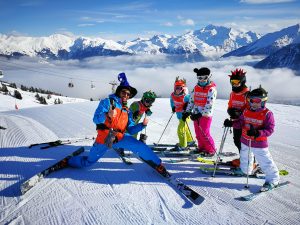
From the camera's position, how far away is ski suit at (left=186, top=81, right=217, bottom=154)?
714 cm

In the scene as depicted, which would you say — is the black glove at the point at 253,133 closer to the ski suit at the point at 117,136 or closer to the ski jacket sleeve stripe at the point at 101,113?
the ski suit at the point at 117,136

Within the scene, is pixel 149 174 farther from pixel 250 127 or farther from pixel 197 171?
pixel 250 127

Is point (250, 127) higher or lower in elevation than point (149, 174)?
higher

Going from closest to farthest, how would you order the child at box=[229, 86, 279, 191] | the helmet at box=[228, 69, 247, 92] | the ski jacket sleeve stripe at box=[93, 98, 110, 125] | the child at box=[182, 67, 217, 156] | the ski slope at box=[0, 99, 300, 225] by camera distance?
1. the ski slope at box=[0, 99, 300, 225]
2. the child at box=[229, 86, 279, 191]
3. the ski jacket sleeve stripe at box=[93, 98, 110, 125]
4. the helmet at box=[228, 69, 247, 92]
5. the child at box=[182, 67, 217, 156]

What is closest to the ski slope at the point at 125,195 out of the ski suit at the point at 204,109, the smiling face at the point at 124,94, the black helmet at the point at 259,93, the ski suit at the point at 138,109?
the ski suit at the point at 204,109

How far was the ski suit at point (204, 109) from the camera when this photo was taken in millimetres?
7141

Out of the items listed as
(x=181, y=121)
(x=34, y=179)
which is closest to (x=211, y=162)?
(x=181, y=121)

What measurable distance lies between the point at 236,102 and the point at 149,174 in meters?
2.65

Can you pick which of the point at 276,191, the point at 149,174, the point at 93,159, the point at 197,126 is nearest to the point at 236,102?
the point at 197,126

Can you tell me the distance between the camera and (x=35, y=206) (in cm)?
432

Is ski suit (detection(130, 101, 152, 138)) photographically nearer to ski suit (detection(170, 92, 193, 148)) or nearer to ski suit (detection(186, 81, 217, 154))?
ski suit (detection(170, 92, 193, 148))

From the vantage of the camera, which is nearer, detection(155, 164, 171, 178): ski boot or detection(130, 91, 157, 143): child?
detection(155, 164, 171, 178): ski boot

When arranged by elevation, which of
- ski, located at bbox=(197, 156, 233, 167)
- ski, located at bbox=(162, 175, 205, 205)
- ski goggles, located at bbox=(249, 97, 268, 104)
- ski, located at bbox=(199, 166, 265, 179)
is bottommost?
ski, located at bbox=(197, 156, 233, 167)

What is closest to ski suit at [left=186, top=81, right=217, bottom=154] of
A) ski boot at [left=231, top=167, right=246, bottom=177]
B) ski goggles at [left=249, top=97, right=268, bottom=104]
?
ski boot at [left=231, top=167, right=246, bottom=177]
